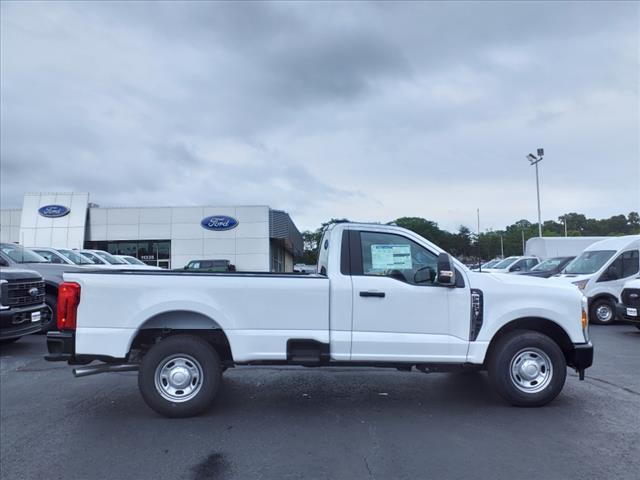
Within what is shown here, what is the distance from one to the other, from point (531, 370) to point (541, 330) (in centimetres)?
56

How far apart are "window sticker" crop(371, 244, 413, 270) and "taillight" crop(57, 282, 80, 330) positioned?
3.17m

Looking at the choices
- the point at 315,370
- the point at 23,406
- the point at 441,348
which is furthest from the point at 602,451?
the point at 23,406

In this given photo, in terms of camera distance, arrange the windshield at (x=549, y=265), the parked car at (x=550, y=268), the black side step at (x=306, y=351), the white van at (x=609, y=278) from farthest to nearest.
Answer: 1. the windshield at (x=549, y=265)
2. the parked car at (x=550, y=268)
3. the white van at (x=609, y=278)
4. the black side step at (x=306, y=351)

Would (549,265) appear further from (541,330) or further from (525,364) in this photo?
(525,364)

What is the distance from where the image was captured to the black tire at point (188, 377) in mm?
5387

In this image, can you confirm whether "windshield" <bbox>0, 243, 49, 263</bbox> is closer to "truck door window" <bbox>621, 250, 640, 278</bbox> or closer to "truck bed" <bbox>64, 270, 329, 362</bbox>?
"truck bed" <bbox>64, 270, 329, 362</bbox>

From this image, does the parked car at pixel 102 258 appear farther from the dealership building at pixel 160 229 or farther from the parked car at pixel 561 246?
the parked car at pixel 561 246

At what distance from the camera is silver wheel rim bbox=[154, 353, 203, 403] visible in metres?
5.43

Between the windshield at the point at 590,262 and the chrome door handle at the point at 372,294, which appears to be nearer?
the chrome door handle at the point at 372,294

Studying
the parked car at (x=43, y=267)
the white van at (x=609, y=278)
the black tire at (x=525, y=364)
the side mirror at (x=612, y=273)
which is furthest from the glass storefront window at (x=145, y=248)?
the black tire at (x=525, y=364)

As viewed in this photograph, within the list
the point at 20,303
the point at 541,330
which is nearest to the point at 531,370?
the point at 541,330

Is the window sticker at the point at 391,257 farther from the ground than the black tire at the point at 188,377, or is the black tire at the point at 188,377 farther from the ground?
the window sticker at the point at 391,257

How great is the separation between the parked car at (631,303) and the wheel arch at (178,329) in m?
9.38

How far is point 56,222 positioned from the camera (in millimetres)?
40656
